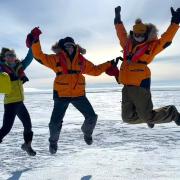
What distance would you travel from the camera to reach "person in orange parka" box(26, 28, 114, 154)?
6.05 m

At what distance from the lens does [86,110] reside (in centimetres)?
641

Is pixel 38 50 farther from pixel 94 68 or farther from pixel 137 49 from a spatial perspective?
pixel 137 49

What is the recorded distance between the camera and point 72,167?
26.7 feet

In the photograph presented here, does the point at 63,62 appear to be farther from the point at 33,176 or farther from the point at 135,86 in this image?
the point at 33,176

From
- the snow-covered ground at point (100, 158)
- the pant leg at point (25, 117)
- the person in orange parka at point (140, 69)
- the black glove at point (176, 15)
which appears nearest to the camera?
the black glove at point (176, 15)

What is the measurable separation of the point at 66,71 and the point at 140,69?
1.22 meters

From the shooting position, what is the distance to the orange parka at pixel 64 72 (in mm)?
6047

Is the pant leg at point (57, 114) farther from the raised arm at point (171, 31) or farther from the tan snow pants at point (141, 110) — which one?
the raised arm at point (171, 31)

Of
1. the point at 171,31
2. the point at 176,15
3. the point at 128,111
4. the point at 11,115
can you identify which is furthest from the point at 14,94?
the point at 176,15

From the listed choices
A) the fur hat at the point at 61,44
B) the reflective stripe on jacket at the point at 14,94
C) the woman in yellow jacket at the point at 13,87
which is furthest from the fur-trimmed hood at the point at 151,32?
the reflective stripe on jacket at the point at 14,94

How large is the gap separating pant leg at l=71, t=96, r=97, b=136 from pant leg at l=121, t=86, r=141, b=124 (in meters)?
0.67

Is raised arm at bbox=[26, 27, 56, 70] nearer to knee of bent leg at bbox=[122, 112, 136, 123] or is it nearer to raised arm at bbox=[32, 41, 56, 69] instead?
raised arm at bbox=[32, 41, 56, 69]

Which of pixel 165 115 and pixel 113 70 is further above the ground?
pixel 113 70

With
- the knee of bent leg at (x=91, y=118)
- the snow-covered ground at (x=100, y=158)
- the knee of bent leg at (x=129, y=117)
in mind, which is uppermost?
the knee of bent leg at (x=129, y=117)
